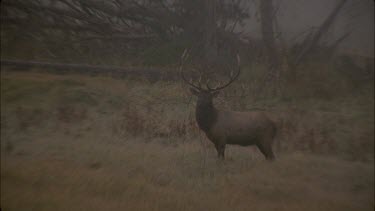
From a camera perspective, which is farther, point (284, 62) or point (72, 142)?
point (284, 62)

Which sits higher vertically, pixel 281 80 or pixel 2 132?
pixel 281 80

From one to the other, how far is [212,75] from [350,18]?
49.2 inches

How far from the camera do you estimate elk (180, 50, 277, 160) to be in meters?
2.58

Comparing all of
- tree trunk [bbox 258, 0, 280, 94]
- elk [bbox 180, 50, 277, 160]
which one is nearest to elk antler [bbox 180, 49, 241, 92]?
elk [bbox 180, 50, 277, 160]

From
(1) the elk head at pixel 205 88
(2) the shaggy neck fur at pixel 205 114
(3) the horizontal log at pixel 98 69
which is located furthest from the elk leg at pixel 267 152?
(3) the horizontal log at pixel 98 69

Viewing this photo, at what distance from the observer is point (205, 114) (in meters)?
2.63

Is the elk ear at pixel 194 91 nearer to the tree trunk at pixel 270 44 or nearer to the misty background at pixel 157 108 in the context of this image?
the misty background at pixel 157 108

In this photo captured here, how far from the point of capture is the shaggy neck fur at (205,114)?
2.60 meters

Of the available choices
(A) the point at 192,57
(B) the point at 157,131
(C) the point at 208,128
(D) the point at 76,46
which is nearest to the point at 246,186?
(C) the point at 208,128

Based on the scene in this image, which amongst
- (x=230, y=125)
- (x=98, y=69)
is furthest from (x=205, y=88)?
(x=98, y=69)

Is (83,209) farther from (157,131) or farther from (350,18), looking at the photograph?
(350,18)

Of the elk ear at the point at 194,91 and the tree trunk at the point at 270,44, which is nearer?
the elk ear at the point at 194,91

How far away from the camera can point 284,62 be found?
2773mm

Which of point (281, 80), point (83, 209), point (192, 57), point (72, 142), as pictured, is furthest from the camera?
point (281, 80)
